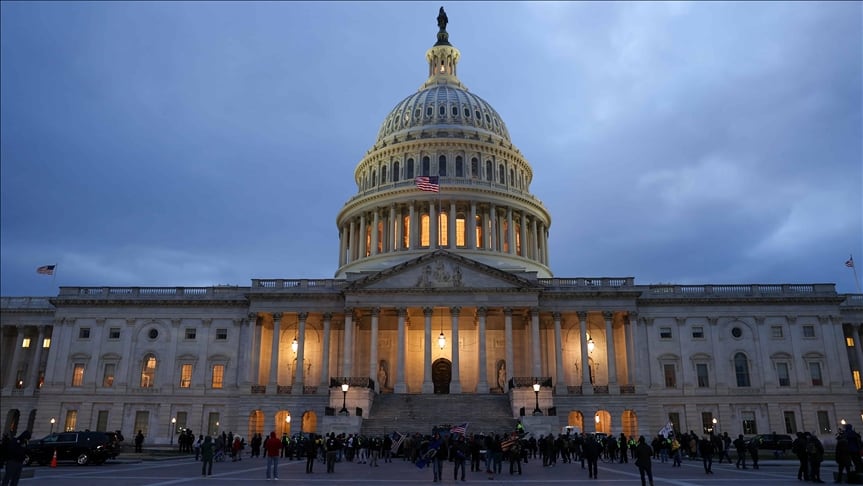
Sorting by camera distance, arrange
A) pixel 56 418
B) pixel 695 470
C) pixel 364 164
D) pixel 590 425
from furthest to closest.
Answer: pixel 364 164 → pixel 56 418 → pixel 590 425 → pixel 695 470

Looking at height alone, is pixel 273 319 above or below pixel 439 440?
above

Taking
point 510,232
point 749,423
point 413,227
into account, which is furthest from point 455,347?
point 749,423

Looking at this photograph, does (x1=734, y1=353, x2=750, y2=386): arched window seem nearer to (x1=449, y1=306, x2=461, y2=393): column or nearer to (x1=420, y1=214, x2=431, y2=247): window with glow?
(x1=449, y1=306, x2=461, y2=393): column

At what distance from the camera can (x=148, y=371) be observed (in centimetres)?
6388

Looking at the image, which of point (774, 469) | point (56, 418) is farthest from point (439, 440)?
point (56, 418)

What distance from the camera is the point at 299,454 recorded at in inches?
1672

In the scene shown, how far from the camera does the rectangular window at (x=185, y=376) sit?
63.1 m

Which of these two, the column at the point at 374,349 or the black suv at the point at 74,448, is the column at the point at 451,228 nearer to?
the column at the point at 374,349

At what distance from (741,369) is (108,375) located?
2313 inches

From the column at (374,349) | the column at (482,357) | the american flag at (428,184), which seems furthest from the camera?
the american flag at (428,184)

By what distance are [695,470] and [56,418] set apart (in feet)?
184

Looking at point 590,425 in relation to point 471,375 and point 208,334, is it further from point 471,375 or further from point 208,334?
point 208,334

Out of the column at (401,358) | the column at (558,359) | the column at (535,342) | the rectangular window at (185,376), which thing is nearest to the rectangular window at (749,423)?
the column at (558,359)

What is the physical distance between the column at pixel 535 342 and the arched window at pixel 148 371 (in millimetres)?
35278
